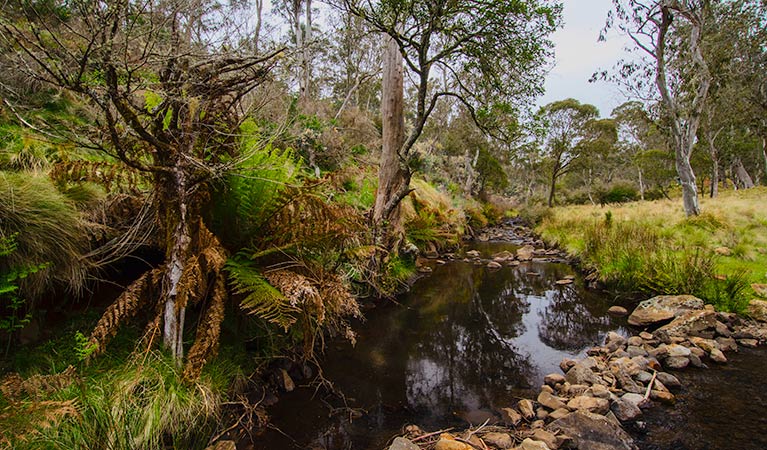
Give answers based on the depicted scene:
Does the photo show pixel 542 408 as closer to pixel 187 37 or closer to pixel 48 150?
pixel 187 37

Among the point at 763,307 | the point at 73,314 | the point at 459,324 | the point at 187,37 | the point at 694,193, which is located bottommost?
the point at 459,324

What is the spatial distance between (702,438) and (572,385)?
858mm

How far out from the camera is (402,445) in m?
2.17

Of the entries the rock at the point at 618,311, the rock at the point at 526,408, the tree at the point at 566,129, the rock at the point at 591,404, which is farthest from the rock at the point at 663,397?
the tree at the point at 566,129

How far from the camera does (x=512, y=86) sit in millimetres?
5496

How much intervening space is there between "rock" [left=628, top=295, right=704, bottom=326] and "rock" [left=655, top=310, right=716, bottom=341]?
0.19 m

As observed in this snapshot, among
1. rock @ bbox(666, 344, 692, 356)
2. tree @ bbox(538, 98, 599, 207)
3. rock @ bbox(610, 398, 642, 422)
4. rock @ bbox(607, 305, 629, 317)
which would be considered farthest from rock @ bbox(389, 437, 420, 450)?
tree @ bbox(538, 98, 599, 207)

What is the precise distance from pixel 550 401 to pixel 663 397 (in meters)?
0.96

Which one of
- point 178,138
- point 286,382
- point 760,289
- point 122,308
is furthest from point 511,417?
point 760,289

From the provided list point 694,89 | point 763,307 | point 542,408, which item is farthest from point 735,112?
point 542,408

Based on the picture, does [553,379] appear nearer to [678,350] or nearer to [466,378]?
[466,378]

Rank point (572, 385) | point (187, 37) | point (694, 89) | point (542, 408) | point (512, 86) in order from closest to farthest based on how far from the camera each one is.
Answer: point (187, 37) → point (542, 408) → point (572, 385) → point (512, 86) → point (694, 89)

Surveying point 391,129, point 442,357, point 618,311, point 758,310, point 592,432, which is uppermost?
point 391,129

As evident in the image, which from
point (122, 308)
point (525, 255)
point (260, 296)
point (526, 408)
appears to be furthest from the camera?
point (525, 255)
